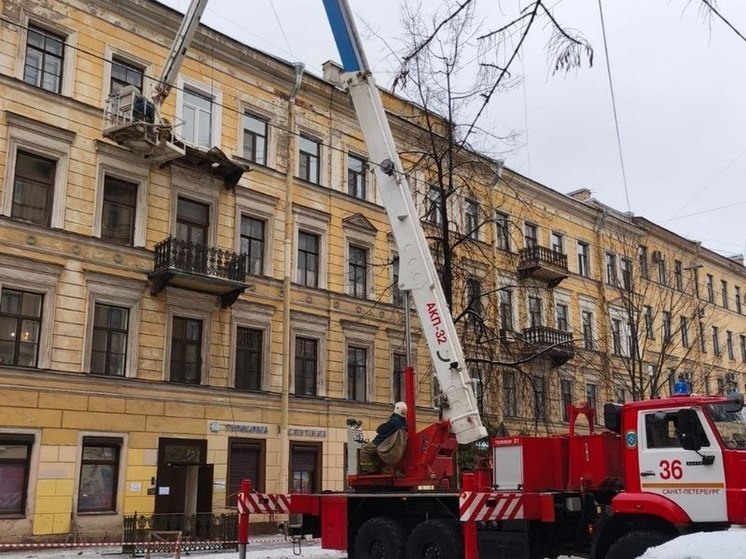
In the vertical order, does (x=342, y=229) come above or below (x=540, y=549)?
above

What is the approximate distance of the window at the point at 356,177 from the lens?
28.5m

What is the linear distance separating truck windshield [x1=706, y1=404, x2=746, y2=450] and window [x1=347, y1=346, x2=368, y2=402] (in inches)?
691

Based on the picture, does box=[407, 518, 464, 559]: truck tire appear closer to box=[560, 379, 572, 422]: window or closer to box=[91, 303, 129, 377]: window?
box=[91, 303, 129, 377]: window

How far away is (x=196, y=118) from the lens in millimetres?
23828

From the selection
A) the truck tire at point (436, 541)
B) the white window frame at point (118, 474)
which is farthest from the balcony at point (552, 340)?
the truck tire at point (436, 541)

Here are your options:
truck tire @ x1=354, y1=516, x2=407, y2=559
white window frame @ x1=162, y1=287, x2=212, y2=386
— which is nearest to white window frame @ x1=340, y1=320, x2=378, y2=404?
white window frame @ x1=162, y1=287, x2=212, y2=386

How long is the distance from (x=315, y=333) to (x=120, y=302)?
6.94 meters

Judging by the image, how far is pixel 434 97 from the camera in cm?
1973

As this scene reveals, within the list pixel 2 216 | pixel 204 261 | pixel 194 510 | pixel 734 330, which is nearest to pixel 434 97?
pixel 204 261

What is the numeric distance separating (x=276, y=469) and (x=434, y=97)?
1203cm

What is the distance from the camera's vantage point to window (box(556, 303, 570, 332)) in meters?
36.5

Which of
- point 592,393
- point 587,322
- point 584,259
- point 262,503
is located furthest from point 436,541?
point 584,259

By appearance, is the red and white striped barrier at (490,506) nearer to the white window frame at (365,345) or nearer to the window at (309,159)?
the white window frame at (365,345)

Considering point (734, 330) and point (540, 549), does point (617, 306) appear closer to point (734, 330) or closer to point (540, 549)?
point (734, 330)
